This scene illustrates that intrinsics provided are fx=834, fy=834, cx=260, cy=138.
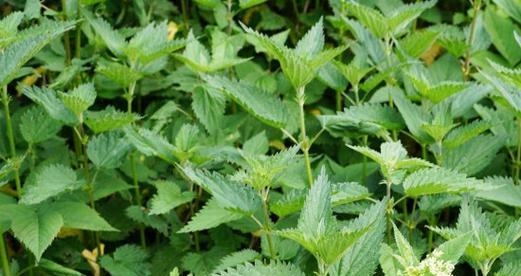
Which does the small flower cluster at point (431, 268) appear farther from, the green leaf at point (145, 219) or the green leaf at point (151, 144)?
the green leaf at point (145, 219)

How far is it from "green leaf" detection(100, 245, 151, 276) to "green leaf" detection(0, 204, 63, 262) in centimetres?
21

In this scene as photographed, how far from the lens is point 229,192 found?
173 cm

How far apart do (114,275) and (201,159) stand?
397 millimetres

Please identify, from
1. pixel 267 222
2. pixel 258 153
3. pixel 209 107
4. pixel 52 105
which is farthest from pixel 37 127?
pixel 267 222

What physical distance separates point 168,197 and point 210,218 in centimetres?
22

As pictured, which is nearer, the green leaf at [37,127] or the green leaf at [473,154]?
the green leaf at [473,154]

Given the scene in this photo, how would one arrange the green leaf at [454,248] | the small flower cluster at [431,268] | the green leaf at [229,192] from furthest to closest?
1. the green leaf at [229,192]
2. the green leaf at [454,248]
3. the small flower cluster at [431,268]

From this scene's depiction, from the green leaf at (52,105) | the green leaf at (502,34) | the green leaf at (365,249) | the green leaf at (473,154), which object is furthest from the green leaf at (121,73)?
the green leaf at (502,34)

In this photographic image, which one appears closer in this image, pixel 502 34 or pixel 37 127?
pixel 37 127

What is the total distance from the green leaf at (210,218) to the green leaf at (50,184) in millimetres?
354

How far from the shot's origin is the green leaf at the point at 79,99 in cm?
210

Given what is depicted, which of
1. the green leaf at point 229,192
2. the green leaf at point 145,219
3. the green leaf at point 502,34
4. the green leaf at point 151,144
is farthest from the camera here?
the green leaf at point 502,34

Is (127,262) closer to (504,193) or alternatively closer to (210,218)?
(210,218)

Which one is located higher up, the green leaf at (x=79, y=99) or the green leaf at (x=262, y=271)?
the green leaf at (x=79, y=99)
